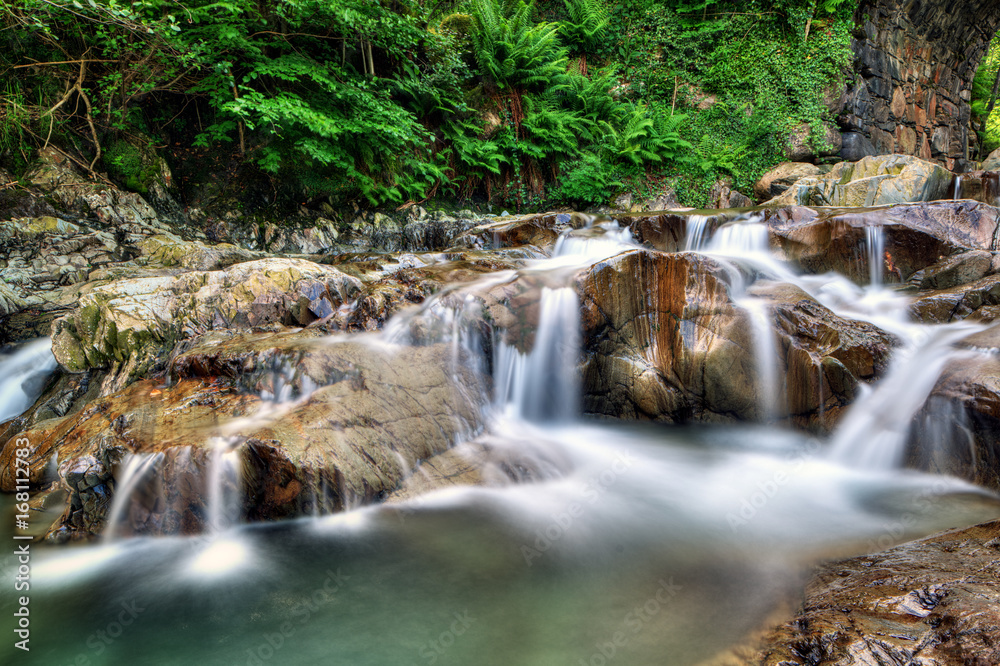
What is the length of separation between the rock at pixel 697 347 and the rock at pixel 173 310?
308 cm

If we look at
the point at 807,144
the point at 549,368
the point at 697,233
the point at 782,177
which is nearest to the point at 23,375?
the point at 549,368

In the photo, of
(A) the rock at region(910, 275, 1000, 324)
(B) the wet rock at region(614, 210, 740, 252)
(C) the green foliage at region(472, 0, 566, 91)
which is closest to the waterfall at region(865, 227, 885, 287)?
(A) the rock at region(910, 275, 1000, 324)

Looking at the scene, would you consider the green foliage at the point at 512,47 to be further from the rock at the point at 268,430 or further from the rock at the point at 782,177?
the rock at the point at 268,430

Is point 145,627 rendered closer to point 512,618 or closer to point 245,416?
point 245,416

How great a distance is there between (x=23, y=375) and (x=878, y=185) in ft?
41.7

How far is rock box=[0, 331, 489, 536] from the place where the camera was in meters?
3.14

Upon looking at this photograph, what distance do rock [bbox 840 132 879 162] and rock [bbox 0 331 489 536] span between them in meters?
13.0

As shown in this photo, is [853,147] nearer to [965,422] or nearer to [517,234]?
[517,234]

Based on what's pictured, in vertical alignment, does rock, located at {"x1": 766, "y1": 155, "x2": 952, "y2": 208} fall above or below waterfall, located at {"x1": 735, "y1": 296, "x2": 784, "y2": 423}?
above

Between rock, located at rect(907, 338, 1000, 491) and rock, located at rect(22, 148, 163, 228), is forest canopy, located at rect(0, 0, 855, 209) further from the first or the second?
rock, located at rect(907, 338, 1000, 491)

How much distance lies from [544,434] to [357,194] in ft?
25.6

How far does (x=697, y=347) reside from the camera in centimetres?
483

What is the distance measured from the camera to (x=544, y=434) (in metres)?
4.70

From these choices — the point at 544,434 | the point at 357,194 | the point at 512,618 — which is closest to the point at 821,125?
the point at 357,194
